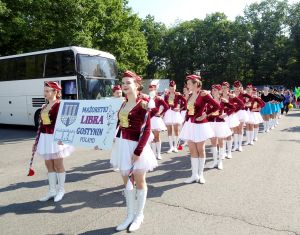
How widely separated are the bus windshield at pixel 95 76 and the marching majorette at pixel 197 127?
9122mm

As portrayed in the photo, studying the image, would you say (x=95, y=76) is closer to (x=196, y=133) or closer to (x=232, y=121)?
(x=232, y=121)

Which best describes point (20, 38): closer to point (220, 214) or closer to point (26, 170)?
point (26, 170)

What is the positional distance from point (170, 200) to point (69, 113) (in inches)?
98.6

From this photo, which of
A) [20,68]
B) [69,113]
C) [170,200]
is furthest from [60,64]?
[170,200]

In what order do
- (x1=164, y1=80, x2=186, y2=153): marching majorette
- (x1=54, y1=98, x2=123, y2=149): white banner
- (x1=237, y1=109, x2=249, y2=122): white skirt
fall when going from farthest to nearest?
(x1=237, y1=109, x2=249, y2=122): white skirt → (x1=164, y1=80, x2=186, y2=153): marching majorette → (x1=54, y1=98, x2=123, y2=149): white banner

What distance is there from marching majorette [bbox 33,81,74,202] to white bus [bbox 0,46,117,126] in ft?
30.3

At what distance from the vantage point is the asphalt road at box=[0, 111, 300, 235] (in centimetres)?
491

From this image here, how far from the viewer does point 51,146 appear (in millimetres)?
5969

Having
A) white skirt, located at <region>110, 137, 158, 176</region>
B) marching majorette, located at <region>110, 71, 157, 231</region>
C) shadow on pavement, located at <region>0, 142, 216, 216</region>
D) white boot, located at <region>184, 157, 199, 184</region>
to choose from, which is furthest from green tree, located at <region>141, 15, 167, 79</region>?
white skirt, located at <region>110, 137, 158, 176</region>

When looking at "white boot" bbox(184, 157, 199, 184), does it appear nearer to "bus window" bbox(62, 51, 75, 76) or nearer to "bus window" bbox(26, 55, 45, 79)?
"bus window" bbox(62, 51, 75, 76)

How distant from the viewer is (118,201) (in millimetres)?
6059

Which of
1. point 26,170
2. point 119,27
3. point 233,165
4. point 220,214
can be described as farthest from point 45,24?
point 220,214

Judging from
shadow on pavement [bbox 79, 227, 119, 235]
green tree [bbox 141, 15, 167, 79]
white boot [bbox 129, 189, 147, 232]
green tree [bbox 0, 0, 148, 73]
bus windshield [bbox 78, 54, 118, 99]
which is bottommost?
shadow on pavement [bbox 79, 227, 119, 235]

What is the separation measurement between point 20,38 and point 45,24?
264 cm
